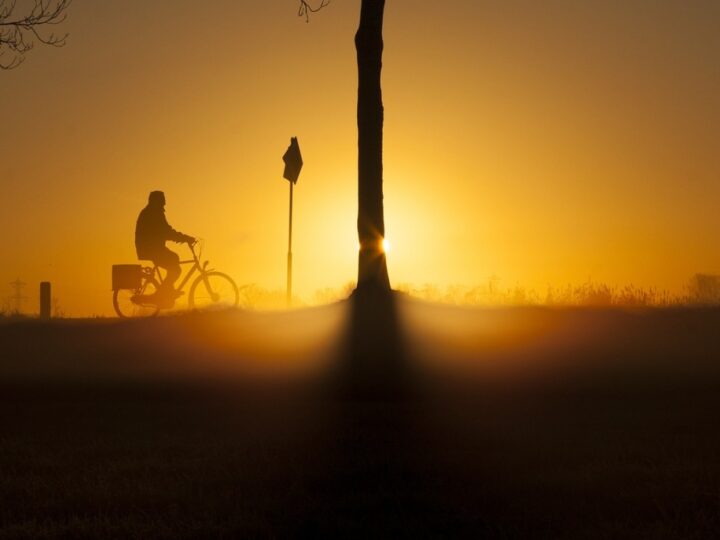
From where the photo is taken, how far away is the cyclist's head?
22.5 meters

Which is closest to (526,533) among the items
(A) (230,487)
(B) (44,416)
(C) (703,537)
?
(C) (703,537)

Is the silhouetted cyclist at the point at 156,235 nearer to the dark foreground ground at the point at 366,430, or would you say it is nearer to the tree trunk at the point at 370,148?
the dark foreground ground at the point at 366,430

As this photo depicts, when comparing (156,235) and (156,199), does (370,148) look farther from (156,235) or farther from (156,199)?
(156,235)

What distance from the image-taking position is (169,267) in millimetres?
23109

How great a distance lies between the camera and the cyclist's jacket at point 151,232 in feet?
73.8

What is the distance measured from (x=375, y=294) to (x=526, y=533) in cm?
1102

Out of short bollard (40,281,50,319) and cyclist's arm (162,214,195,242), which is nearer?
cyclist's arm (162,214,195,242)

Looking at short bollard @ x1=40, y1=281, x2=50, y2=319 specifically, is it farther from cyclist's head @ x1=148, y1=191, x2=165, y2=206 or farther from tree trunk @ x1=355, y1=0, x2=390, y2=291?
tree trunk @ x1=355, y1=0, x2=390, y2=291

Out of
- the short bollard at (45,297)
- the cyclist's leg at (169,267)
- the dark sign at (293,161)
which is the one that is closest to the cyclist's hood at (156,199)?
the cyclist's leg at (169,267)

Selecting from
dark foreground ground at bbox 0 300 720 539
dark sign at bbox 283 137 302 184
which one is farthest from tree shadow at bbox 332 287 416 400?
dark sign at bbox 283 137 302 184

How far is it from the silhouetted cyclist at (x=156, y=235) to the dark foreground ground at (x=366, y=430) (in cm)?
310

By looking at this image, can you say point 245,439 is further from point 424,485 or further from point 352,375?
point 352,375

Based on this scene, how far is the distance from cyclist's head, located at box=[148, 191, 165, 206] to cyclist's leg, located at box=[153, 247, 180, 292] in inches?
37.6

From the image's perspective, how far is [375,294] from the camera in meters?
17.5
